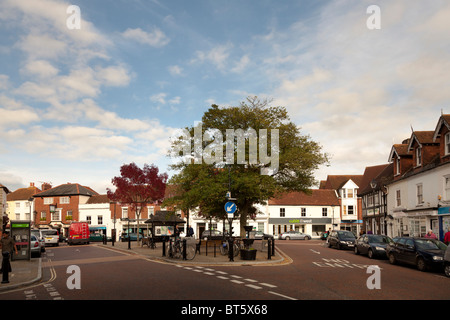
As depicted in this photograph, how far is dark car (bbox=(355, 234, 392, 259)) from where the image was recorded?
2433 cm

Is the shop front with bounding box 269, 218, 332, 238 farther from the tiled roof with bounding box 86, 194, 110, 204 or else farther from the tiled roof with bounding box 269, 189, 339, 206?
the tiled roof with bounding box 86, 194, 110, 204

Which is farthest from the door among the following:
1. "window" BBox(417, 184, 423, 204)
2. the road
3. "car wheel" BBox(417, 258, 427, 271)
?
"window" BBox(417, 184, 423, 204)

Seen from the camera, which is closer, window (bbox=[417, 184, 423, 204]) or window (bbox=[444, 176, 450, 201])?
window (bbox=[444, 176, 450, 201])

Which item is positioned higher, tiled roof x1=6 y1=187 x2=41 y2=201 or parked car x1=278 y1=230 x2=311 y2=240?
tiled roof x1=6 y1=187 x2=41 y2=201

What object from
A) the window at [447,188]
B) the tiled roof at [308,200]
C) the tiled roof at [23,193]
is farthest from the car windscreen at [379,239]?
the tiled roof at [23,193]

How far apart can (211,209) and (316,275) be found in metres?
15.9

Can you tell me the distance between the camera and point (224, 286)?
12359 millimetres

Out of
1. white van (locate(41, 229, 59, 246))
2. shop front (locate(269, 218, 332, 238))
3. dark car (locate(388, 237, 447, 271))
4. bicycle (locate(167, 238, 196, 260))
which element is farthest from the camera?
shop front (locate(269, 218, 332, 238))

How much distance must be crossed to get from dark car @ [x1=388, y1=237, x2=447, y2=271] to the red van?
35.1 meters

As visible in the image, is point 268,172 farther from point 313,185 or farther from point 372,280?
point 372,280

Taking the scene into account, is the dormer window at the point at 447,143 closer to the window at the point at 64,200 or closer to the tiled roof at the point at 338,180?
the tiled roof at the point at 338,180

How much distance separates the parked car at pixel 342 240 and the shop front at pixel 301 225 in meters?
33.0

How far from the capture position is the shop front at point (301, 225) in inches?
2687

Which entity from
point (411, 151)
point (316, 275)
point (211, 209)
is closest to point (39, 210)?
point (211, 209)
